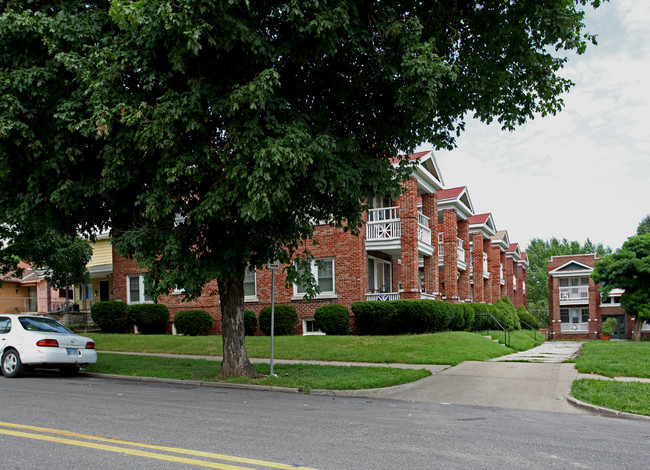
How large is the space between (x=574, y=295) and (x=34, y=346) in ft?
168

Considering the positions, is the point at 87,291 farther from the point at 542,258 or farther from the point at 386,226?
the point at 542,258

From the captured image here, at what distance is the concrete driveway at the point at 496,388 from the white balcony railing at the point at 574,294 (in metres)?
42.2

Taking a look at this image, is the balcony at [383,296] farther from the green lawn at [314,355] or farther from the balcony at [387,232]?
the green lawn at [314,355]

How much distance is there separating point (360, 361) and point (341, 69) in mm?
8107

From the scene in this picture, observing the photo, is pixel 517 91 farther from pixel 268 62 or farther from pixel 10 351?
pixel 10 351

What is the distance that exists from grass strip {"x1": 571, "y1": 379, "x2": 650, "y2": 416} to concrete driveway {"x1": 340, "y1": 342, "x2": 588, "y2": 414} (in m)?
0.30

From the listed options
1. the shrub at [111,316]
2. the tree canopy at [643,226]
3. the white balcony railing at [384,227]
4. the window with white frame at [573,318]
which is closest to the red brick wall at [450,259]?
the white balcony railing at [384,227]

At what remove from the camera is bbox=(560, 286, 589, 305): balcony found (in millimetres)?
53719

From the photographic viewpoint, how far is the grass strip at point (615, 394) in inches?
364

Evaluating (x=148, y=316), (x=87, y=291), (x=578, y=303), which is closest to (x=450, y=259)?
(x=148, y=316)

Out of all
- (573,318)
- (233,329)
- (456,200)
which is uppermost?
(456,200)

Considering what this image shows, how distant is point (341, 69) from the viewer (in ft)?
38.2

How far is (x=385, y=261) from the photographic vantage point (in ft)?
92.4

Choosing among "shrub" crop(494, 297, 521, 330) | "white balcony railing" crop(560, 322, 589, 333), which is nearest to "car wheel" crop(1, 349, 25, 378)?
"shrub" crop(494, 297, 521, 330)
